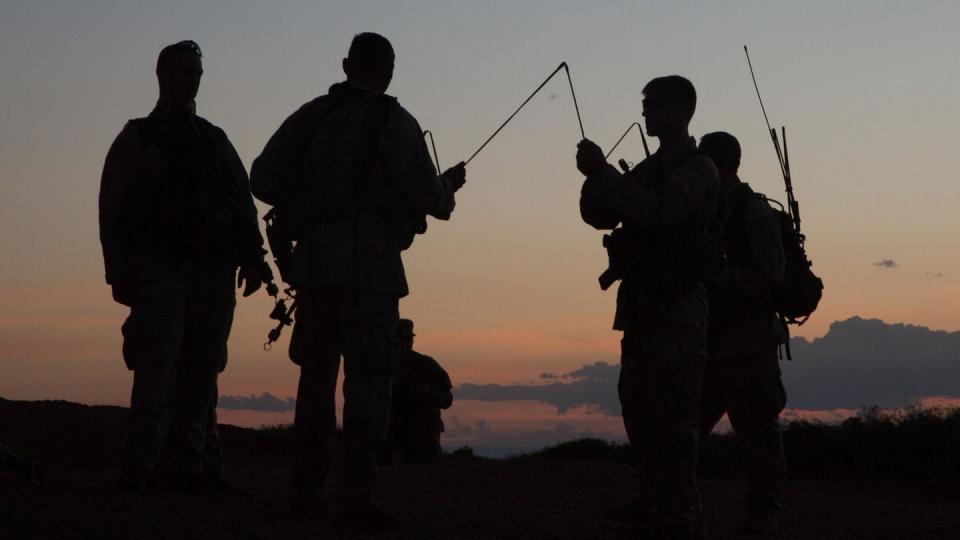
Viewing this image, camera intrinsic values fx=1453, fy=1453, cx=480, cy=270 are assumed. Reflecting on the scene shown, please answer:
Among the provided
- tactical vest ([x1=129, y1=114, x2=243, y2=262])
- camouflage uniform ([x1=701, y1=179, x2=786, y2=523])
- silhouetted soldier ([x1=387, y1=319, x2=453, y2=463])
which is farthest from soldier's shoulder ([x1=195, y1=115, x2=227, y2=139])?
silhouetted soldier ([x1=387, y1=319, x2=453, y2=463])

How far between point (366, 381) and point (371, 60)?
163 centimetres

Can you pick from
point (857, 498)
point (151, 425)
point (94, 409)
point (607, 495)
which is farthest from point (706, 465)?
point (151, 425)

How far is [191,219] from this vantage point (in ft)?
26.8

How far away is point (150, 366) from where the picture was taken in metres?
8.10

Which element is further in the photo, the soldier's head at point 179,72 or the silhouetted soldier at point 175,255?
the soldier's head at point 179,72

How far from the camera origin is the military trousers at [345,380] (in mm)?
7195

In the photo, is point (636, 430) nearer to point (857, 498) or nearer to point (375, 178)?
point (375, 178)

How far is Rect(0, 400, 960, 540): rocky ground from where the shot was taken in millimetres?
6848

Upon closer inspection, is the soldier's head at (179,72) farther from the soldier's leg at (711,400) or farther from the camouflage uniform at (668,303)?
the soldier's leg at (711,400)

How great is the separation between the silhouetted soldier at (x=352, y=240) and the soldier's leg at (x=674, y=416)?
1324 mm

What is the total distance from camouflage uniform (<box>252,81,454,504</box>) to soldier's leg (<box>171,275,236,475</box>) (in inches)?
42.8

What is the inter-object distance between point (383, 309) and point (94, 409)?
31.8 ft

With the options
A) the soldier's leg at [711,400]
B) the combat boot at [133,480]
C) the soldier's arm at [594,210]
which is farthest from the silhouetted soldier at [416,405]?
the soldier's arm at [594,210]

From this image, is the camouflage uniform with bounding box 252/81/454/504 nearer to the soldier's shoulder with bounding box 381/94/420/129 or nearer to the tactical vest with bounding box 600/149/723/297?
the soldier's shoulder with bounding box 381/94/420/129
